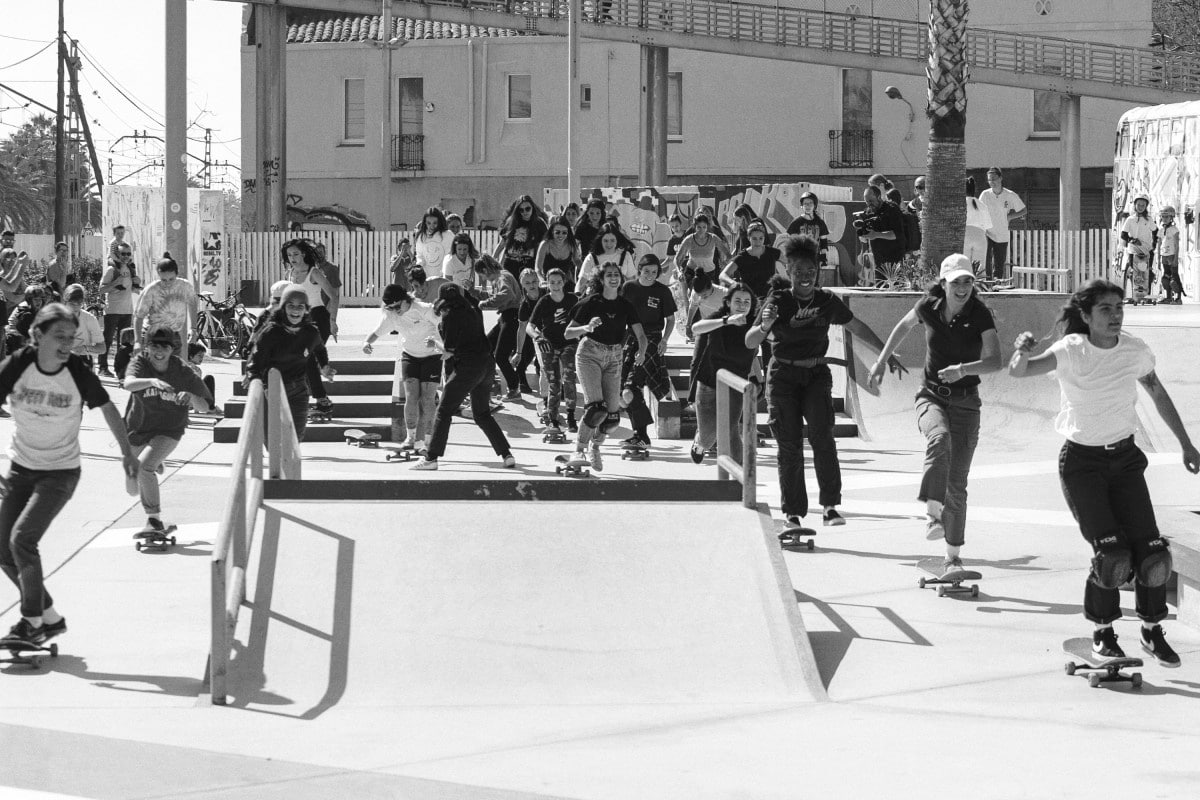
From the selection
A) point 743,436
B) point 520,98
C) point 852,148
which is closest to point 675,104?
point 520,98

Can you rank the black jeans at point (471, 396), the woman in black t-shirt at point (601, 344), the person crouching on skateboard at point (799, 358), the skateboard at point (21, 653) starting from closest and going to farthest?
the skateboard at point (21, 653), the person crouching on skateboard at point (799, 358), the black jeans at point (471, 396), the woman in black t-shirt at point (601, 344)

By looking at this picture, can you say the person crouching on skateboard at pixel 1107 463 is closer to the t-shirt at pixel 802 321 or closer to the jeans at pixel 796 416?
the t-shirt at pixel 802 321

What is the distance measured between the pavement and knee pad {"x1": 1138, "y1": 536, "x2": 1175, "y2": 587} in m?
0.46

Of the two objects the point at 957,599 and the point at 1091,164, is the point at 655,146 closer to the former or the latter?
the point at 1091,164

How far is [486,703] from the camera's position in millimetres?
6996

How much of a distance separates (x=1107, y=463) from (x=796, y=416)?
3.29 m

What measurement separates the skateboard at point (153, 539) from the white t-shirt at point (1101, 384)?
19.3 ft

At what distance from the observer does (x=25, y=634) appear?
7.76 metres

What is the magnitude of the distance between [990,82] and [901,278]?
Answer: 22.3 metres

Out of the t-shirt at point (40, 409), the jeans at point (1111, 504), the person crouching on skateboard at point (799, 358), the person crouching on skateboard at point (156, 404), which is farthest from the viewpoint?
the person crouching on skateboard at point (156, 404)

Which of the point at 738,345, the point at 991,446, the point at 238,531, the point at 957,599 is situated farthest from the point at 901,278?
the point at 238,531

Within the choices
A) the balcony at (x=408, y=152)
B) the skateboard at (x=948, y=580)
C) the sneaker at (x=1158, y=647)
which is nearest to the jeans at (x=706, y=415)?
the skateboard at (x=948, y=580)

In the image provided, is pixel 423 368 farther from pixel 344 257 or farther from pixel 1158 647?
pixel 344 257

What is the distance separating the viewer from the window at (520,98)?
4556 cm
